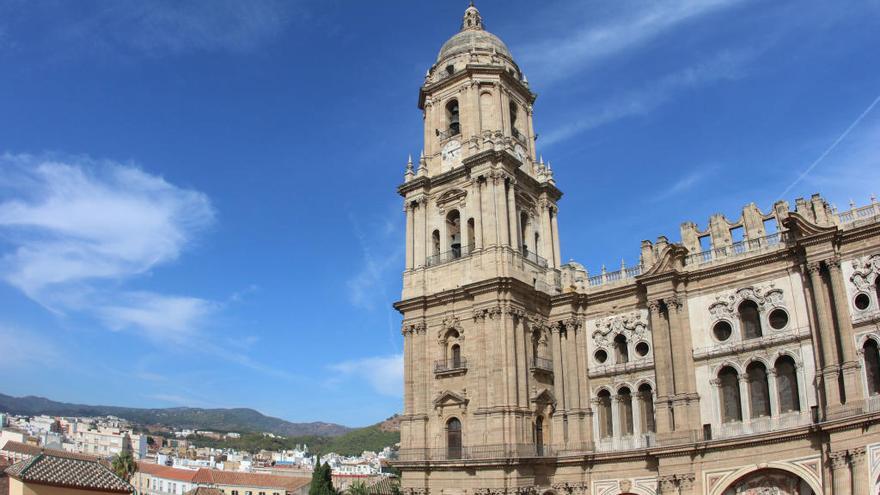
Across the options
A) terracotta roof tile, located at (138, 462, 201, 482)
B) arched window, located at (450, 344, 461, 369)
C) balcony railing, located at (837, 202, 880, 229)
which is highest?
balcony railing, located at (837, 202, 880, 229)

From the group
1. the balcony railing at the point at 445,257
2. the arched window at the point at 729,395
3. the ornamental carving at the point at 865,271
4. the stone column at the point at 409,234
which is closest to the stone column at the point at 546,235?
the balcony railing at the point at 445,257

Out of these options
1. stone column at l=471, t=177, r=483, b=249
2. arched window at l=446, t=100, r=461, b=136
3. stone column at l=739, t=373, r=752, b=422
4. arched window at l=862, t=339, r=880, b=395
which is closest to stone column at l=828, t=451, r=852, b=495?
arched window at l=862, t=339, r=880, b=395

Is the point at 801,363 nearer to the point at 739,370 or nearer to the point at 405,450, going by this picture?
the point at 739,370

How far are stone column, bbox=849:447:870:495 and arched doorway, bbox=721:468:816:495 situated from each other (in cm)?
218

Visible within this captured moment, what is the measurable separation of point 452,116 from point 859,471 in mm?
25928

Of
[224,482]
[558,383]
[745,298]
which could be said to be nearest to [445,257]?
[558,383]

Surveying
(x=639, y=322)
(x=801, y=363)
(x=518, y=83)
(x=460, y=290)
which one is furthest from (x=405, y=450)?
(x=518, y=83)

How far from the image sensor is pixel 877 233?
29469 mm

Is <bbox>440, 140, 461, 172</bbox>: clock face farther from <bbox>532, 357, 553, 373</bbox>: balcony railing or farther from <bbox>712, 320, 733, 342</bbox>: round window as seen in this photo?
<bbox>712, 320, 733, 342</bbox>: round window

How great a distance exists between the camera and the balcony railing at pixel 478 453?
32.7 metres

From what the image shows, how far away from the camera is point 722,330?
33.3m

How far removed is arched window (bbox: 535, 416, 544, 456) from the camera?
34.6m

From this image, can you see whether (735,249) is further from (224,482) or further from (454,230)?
(224,482)

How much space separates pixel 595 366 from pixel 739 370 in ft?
23.1
